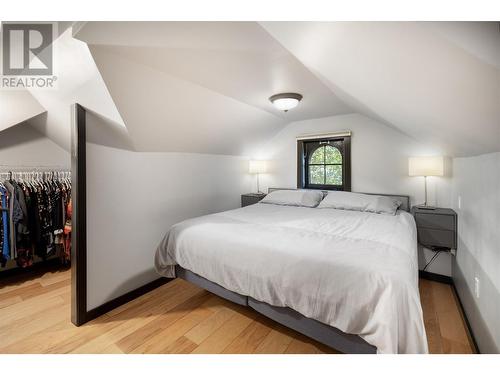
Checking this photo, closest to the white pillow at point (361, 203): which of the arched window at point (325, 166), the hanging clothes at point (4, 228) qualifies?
the arched window at point (325, 166)

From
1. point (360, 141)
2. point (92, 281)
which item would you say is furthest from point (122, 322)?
point (360, 141)

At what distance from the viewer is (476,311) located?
A: 5.55 feet

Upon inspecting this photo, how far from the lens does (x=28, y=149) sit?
9.75ft

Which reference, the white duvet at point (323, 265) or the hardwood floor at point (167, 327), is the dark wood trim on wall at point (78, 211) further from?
the white duvet at point (323, 265)

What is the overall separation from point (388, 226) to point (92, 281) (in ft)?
8.86

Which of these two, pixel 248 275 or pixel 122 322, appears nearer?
pixel 248 275

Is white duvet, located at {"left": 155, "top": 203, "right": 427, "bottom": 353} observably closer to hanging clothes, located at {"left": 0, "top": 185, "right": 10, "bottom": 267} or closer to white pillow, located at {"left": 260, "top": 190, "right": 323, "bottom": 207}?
white pillow, located at {"left": 260, "top": 190, "right": 323, "bottom": 207}

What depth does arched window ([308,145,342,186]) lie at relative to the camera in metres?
3.61

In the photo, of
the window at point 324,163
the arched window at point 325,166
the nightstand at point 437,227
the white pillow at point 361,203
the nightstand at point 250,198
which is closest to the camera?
the nightstand at point 437,227

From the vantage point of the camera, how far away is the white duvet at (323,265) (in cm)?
114

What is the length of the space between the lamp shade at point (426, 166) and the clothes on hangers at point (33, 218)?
4231mm

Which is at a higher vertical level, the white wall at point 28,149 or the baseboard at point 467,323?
the white wall at point 28,149

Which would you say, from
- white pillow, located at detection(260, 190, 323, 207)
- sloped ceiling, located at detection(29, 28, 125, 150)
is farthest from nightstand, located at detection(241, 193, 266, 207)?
sloped ceiling, located at detection(29, 28, 125, 150)
